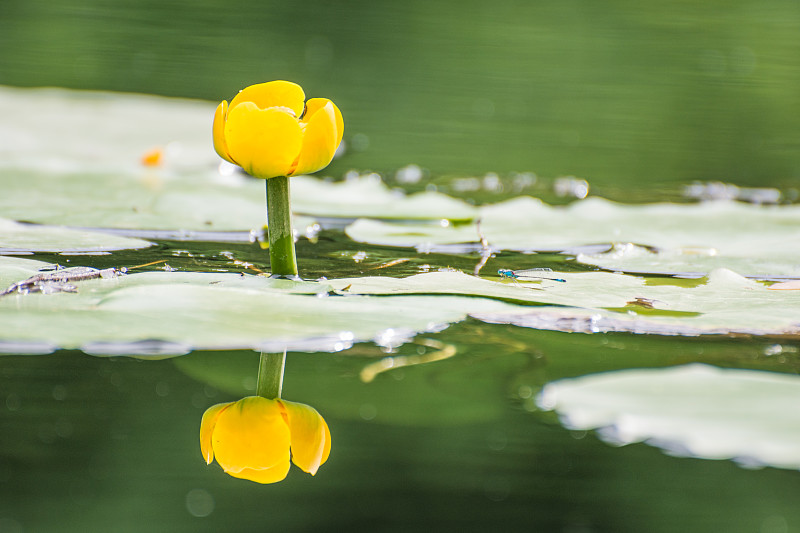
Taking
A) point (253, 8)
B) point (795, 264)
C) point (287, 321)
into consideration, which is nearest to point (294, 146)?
point (287, 321)

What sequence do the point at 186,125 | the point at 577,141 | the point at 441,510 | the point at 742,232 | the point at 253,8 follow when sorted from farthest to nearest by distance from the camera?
the point at 253,8 < the point at 577,141 < the point at 186,125 < the point at 742,232 < the point at 441,510

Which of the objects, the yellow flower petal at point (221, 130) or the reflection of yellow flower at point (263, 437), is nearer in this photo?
the reflection of yellow flower at point (263, 437)

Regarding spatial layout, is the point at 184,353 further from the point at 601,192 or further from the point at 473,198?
the point at 601,192

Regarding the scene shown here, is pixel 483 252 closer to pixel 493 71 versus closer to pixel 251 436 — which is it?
pixel 251 436

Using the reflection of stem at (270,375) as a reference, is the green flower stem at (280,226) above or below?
above

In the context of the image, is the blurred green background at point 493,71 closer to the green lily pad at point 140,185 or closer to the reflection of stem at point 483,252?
the green lily pad at point 140,185

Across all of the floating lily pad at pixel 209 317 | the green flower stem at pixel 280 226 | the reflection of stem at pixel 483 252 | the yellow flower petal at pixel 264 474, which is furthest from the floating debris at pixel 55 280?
the reflection of stem at pixel 483 252

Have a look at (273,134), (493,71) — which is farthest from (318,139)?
(493,71)
